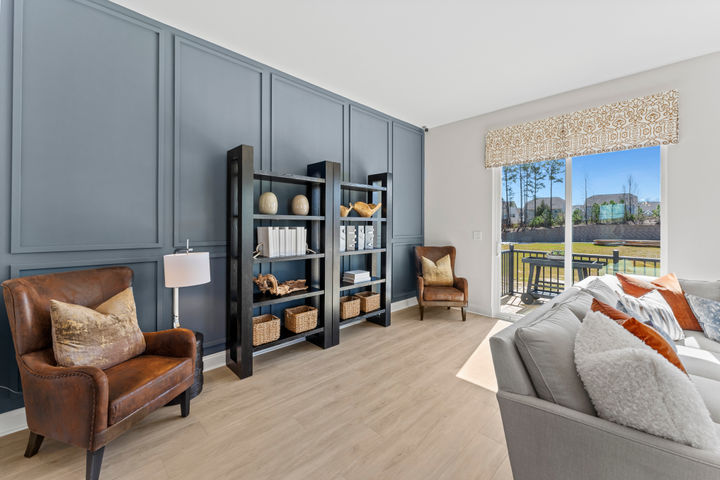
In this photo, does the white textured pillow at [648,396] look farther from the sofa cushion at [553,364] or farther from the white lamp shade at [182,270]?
the white lamp shade at [182,270]

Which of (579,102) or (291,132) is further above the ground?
(579,102)

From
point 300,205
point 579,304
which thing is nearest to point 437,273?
point 300,205

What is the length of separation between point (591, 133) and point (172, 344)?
436 centimetres

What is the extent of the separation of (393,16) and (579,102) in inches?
98.1

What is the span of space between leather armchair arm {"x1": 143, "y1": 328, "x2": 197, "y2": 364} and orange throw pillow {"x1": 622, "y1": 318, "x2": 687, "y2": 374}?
2310 mm

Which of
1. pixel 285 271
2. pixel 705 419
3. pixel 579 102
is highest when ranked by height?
pixel 579 102

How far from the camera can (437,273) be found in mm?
4219

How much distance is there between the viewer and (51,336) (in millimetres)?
1706

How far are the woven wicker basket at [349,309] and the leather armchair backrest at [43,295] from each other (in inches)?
78.9

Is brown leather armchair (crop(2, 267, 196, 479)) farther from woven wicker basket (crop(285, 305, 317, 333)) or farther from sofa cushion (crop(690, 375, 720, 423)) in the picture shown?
sofa cushion (crop(690, 375, 720, 423))

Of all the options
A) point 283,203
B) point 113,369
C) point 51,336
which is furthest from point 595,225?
point 51,336

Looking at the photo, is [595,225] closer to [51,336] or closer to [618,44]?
[618,44]

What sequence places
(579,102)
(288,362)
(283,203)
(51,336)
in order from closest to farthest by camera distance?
1. (51,336)
2. (288,362)
3. (283,203)
4. (579,102)

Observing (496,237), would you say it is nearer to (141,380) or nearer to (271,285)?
(271,285)
